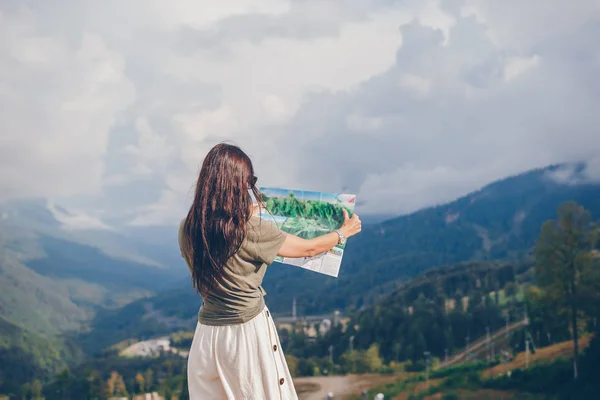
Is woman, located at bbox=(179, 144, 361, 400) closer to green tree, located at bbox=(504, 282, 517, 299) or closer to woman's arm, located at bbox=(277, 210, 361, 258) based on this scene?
woman's arm, located at bbox=(277, 210, 361, 258)

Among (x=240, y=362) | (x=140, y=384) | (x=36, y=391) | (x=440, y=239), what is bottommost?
(x=140, y=384)

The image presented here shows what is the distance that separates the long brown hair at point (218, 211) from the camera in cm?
Result: 252

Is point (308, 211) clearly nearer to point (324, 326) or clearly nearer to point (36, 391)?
point (36, 391)

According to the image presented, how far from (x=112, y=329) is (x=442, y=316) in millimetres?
12590

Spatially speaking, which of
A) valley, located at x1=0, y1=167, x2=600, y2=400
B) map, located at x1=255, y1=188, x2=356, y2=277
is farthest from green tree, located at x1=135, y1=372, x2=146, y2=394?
map, located at x1=255, y1=188, x2=356, y2=277

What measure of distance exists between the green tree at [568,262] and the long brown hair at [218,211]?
61.3 ft

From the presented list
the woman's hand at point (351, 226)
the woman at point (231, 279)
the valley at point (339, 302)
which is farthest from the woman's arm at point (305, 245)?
the valley at point (339, 302)

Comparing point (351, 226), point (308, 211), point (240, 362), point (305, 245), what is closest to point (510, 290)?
point (308, 211)

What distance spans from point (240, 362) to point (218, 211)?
0.61 metres

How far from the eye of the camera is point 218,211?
2.53m

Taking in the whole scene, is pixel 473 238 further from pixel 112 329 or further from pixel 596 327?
pixel 112 329

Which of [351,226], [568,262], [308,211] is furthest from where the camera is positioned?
[568,262]

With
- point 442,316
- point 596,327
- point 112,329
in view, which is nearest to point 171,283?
point 112,329

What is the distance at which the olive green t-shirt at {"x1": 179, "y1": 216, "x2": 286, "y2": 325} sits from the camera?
2.57 m
